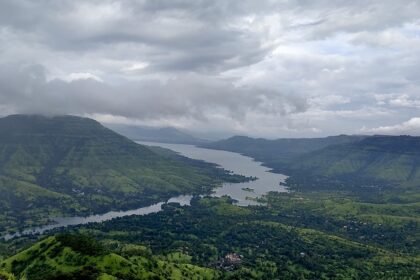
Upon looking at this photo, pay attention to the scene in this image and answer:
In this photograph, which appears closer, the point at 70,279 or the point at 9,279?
the point at 9,279

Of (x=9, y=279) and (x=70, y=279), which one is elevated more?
(x=9, y=279)

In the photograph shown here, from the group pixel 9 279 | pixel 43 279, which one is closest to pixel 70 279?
pixel 43 279

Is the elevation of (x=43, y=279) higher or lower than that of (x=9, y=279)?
lower

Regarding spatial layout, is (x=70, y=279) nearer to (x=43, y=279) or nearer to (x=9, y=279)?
(x=43, y=279)

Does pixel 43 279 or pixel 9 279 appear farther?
pixel 43 279
